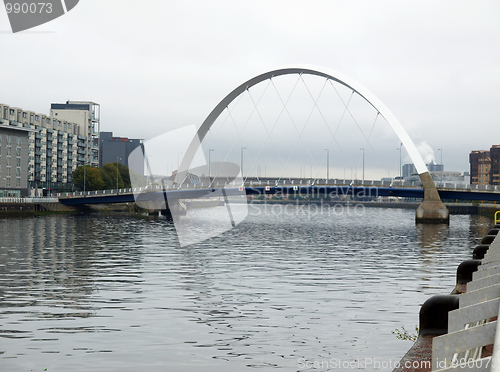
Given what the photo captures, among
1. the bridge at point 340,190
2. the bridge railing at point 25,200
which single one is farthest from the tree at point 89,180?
the bridge at point 340,190

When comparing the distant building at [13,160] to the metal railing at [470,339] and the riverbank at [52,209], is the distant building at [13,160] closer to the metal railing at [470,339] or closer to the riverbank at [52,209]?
the riverbank at [52,209]

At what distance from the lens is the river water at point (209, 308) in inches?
520

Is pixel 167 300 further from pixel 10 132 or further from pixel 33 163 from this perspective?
pixel 33 163

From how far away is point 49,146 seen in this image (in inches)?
6658

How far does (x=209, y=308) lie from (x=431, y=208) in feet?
245

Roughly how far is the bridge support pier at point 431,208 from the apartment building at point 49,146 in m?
85.3

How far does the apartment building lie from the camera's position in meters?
148

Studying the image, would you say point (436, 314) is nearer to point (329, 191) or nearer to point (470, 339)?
point (470, 339)

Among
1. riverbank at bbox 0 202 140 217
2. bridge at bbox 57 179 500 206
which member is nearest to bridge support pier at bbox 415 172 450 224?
bridge at bbox 57 179 500 206

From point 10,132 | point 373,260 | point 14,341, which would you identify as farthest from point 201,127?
point 14,341

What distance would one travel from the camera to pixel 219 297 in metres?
21.7

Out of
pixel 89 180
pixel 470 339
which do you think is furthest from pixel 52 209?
pixel 470 339

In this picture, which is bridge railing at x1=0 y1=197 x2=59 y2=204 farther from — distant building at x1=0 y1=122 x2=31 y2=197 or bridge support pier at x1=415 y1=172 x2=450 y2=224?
bridge support pier at x1=415 y1=172 x2=450 y2=224

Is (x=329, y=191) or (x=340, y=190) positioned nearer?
(x=329, y=191)
